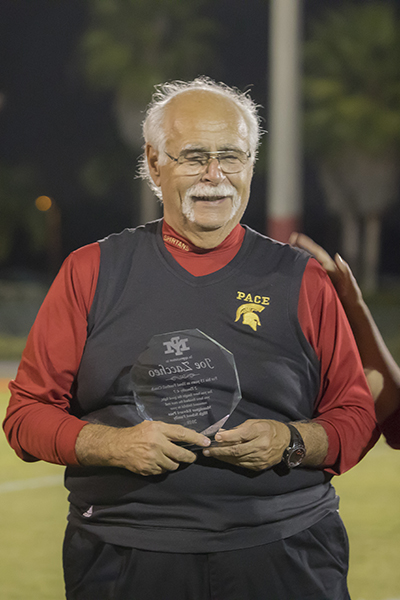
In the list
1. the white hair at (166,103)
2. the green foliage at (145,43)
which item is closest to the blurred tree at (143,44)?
the green foliage at (145,43)

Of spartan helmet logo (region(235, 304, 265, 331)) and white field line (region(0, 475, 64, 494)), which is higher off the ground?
spartan helmet logo (region(235, 304, 265, 331))

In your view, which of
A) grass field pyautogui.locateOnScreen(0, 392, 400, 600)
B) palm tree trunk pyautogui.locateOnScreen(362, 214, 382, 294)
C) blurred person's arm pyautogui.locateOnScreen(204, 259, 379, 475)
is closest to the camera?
blurred person's arm pyautogui.locateOnScreen(204, 259, 379, 475)

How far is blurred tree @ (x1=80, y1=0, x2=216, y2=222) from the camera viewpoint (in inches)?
1252

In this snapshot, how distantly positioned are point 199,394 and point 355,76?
3179cm

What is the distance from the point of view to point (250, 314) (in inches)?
93.4

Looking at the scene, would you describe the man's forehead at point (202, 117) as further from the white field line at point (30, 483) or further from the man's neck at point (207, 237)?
the white field line at point (30, 483)

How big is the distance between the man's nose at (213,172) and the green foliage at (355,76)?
2966 cm

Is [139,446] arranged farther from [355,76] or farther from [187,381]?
[355,76]

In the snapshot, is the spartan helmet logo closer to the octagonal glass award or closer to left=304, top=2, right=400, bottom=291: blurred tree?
the octagonal glass award

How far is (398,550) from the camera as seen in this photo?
5133 millimetres

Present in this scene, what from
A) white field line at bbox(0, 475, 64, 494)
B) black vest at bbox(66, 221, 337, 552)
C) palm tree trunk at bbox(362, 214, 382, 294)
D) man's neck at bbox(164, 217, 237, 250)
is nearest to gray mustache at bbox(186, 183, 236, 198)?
man's neck at bbox(164, 217, 237, 250)

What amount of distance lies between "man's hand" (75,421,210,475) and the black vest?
0.09 m

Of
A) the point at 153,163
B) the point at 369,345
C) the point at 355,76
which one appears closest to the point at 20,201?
the point at 355,76

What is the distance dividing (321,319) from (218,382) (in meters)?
0.37
